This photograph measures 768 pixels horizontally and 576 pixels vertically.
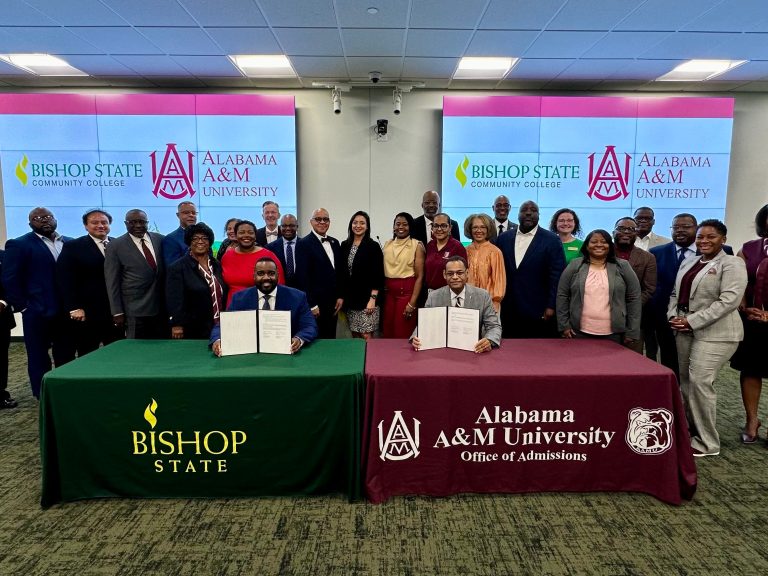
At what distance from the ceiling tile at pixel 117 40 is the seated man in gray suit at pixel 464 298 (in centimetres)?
365

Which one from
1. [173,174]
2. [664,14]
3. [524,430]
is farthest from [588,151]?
[173,174]

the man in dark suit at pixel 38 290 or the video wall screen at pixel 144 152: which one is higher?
the video wall screen at pixel 144 152

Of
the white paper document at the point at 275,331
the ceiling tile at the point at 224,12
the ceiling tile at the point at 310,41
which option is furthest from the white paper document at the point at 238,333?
the ceiling tile at the point at 310,41

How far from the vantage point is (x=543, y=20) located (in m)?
3.91

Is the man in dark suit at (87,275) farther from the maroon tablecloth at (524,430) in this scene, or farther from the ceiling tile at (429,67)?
the ceiling tile at (429,67)

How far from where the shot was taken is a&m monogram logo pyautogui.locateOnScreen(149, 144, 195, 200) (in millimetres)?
5590

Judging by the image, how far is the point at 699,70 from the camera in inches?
205

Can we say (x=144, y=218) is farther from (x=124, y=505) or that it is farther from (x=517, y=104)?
(x=517, y=104)

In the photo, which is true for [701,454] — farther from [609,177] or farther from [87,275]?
[87,275]

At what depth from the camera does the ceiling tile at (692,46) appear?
423 centimetres

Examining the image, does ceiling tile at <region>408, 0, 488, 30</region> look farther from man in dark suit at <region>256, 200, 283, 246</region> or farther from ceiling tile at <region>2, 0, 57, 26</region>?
ceiling tile at <region>2, 0, 57, 26</region>

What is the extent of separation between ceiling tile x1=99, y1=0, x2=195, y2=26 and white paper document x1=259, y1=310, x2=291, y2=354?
2.76 m

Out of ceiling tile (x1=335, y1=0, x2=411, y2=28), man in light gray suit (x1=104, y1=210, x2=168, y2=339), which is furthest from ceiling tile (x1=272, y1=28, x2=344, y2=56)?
man in light gray suit (x1=104, y1=210, x2=168, y2=339)

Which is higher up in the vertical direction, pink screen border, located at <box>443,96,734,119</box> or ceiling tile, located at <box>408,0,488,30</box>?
ceiling tile, located at <box>408,0,488,30</box>
